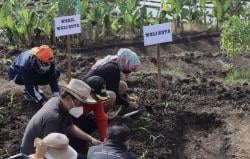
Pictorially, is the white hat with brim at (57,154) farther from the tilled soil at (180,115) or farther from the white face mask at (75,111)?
the tilled soil at (180,115)

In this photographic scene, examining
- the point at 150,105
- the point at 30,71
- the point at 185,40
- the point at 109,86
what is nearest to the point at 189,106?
the point at 150,105

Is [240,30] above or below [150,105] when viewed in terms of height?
above

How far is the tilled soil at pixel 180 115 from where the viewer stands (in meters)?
7.19

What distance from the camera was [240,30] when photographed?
918cm

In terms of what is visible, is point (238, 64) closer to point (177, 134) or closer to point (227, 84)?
point (227, 84)

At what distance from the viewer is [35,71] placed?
7.39m

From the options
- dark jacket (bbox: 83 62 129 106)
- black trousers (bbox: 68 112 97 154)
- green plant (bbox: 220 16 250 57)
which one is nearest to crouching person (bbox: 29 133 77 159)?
black trousers (bbox: 68 112 97 154)

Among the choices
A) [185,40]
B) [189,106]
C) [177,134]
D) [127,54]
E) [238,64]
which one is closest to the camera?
[127,54]

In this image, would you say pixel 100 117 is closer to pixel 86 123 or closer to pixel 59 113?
pixel 86 123

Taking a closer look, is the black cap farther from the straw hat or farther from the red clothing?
the straw hat

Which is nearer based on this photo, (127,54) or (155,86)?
(127,54)

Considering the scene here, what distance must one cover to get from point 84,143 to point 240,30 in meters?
3.80

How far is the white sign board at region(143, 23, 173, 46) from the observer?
7.67 metres

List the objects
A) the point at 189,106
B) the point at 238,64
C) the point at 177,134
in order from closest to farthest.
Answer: the point at 177,134 < the point at 189,106 < the point at 238,64
